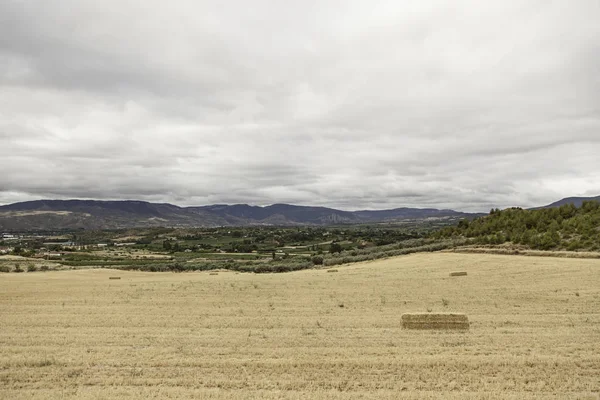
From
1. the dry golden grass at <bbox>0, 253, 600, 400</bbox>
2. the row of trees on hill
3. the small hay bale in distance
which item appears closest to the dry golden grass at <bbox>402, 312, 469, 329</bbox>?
the small hay bale in distance

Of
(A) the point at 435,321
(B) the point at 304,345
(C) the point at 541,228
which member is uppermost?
(C) the point at 541,228

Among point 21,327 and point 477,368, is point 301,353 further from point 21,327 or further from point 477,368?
point 21,327

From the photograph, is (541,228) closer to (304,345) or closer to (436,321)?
(436,321)

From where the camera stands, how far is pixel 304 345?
1448 centimetres

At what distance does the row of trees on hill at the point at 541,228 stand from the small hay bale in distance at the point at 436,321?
30.5 meters

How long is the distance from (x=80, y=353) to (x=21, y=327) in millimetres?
5621

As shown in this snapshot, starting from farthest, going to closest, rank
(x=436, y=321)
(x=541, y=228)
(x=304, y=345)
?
(x=541, y=228) < (x=436, y=321) < (x=304, y=345)

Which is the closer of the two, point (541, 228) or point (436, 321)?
point (436, 321)

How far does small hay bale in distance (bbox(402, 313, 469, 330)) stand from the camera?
16.4m

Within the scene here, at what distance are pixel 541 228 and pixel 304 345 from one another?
45.1m

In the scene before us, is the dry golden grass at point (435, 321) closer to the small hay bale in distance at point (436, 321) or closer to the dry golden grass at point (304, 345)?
the small hay bale in distance at point (436, 321)

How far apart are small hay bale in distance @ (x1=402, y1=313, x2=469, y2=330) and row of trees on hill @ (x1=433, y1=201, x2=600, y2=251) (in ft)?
100

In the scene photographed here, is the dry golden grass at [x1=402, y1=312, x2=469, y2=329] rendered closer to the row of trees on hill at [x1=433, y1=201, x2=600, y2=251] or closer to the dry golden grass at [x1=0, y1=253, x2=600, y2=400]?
the dry golden grass at [x1=0, y1=253, x2=600, y2=400]

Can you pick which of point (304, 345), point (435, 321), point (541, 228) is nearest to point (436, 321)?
point (435, 321)
